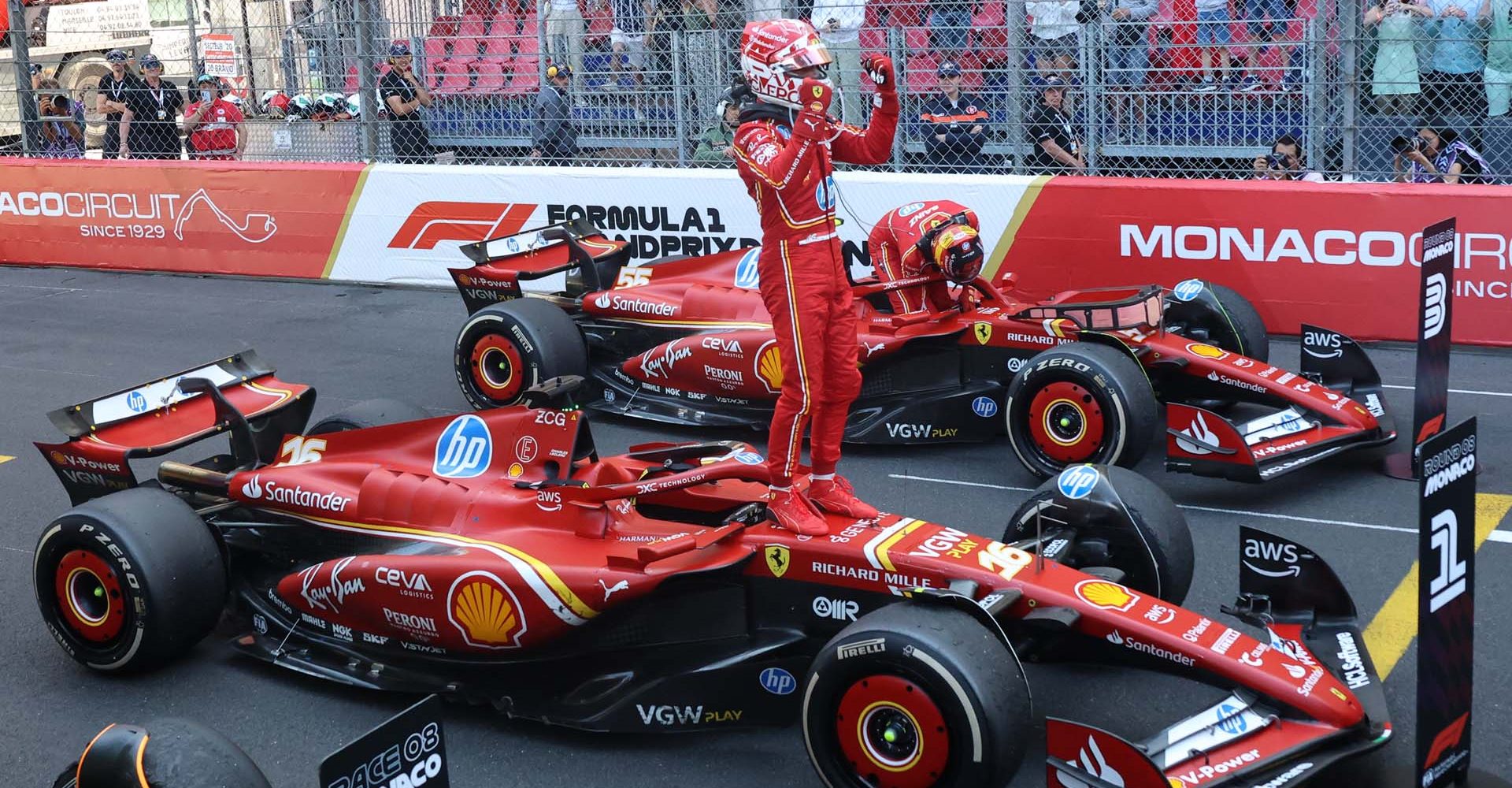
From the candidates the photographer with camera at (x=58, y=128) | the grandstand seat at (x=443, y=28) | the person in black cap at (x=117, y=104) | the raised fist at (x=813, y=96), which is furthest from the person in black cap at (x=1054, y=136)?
the photographer with camera at (x=58, y=128)

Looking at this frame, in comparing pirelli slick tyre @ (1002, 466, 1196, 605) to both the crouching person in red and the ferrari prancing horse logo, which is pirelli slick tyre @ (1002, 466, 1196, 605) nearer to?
the ferrari prancing horse logo

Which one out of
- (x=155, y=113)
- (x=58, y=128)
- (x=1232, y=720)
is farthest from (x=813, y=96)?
(x=58, y=128)

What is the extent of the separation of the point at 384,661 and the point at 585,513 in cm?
90

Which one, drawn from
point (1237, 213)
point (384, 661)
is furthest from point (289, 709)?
point (1237, 213)

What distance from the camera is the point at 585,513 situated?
5145 millimetres

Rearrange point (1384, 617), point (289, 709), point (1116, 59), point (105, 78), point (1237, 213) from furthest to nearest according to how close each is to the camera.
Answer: point (105, 78) → point (1116, 59) → point (1237, 213) → point (1384, 617) → point (289, 709)

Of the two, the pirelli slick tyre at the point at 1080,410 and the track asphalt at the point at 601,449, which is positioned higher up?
the pirelli slick tyre at the point at 1080,410

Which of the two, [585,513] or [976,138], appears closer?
[585,513]

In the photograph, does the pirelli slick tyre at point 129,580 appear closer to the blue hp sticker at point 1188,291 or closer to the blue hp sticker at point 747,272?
the blue hp sticker at point 747,272

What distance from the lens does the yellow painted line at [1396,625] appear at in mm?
5109

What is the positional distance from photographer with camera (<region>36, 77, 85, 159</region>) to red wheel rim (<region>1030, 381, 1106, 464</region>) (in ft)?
37.0

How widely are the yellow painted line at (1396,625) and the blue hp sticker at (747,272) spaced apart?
3.86 m

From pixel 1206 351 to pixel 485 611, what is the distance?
405cm

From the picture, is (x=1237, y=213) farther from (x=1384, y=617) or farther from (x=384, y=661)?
(x=384, y=661)
